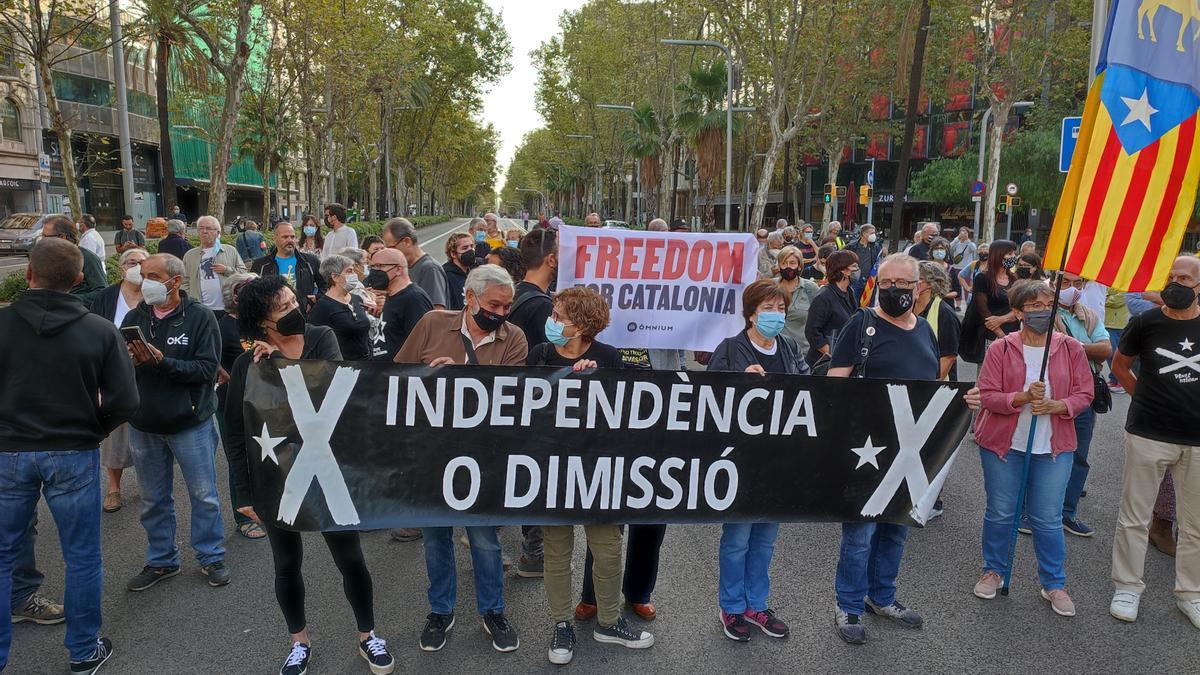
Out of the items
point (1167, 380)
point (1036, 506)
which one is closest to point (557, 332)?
point (1036, 506)

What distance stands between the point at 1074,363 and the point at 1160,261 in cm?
63

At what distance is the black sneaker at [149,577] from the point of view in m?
4.50

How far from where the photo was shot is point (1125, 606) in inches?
168

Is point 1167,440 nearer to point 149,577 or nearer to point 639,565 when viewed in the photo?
point 639,565

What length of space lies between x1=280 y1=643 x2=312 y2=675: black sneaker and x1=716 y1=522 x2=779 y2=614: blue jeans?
1945 mm

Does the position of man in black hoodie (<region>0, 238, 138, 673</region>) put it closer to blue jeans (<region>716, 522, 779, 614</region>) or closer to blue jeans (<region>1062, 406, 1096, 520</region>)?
blue jeans (<region>716, 522, 779, 614</region>)

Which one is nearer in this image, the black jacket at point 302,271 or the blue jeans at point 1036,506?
the blue jeans at point 1036,506

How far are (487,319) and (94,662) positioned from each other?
2293 mm

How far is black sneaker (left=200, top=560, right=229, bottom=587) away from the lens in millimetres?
4559

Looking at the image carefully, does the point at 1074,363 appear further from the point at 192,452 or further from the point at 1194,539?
the point at 192,452

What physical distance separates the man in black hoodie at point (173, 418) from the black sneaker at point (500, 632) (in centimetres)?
165

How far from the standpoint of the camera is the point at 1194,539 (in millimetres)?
4281

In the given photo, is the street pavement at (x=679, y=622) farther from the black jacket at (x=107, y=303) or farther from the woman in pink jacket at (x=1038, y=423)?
the black jacket at (x=107, y=303)

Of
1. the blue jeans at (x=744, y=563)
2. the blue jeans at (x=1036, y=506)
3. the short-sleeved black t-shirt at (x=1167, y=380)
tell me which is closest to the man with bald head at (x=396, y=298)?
the blue jeans at (x=744, y=563)
